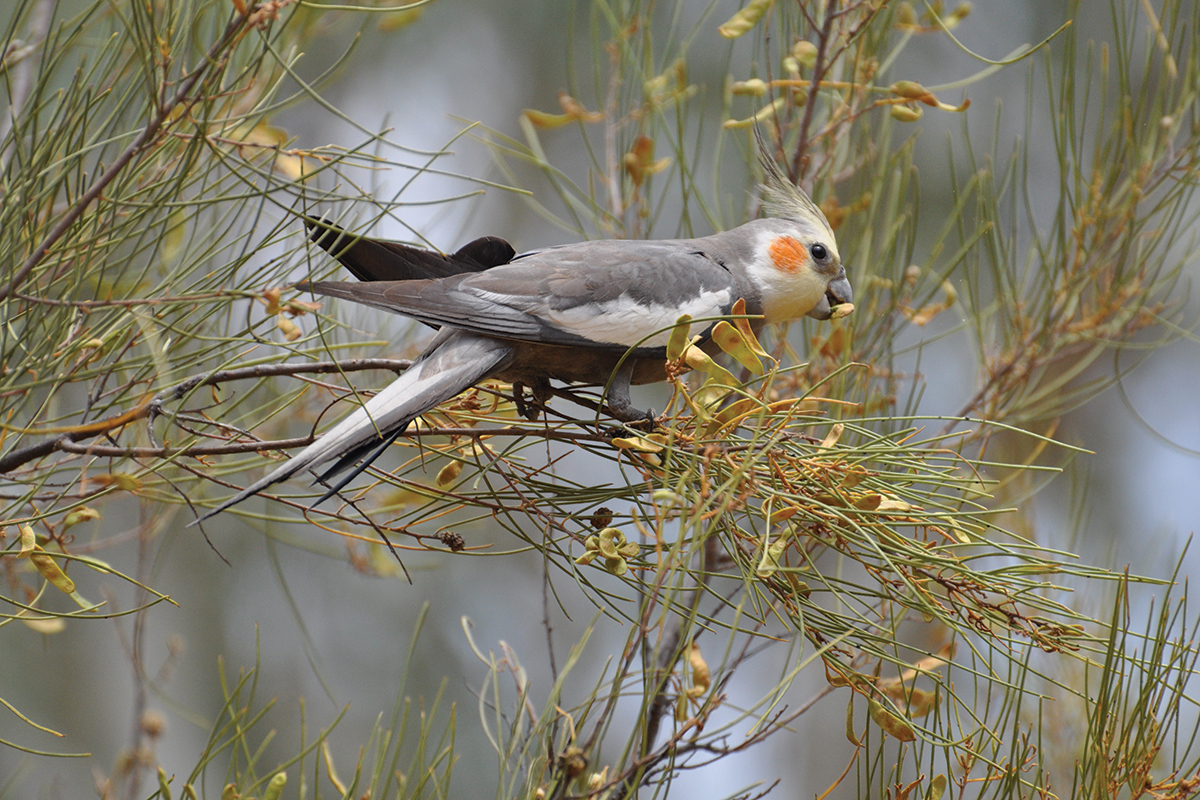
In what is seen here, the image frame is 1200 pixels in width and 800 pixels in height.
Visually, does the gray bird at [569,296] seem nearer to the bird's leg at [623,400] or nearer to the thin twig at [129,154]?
the bird's leg at [623,400]

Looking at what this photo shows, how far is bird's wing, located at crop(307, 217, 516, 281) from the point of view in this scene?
1.95 m

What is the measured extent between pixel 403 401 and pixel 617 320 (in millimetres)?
553

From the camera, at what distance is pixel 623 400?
193 centimetres

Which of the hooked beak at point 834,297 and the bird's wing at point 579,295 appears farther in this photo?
the hooked beak at point 834,297

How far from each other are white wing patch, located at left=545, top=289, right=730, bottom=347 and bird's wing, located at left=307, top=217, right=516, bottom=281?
25 cm

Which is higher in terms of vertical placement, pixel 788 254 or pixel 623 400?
pixel 788 254

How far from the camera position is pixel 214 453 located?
1365mm

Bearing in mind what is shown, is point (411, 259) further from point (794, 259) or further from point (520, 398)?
point (794, 259)

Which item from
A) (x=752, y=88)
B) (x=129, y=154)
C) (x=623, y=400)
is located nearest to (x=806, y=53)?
(x=752, y=88)

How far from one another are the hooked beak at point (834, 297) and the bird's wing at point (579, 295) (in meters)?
0.30

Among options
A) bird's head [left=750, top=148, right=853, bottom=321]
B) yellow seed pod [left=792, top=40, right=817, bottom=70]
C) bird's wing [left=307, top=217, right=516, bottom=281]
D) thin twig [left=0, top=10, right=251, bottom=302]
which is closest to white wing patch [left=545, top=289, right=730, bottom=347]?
bird's wing [left=307, top=217, right=516, bottom=281]

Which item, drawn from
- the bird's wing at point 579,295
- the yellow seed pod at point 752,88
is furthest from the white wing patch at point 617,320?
the yellow seed pod at point 752,88

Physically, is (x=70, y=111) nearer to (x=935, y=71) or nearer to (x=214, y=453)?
(x=214, y=453)

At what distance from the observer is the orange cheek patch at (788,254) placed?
2.37m
